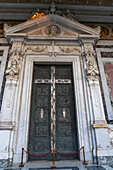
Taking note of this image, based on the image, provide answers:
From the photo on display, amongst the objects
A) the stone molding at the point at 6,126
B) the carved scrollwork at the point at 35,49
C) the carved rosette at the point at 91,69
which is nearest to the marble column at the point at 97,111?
the carved rosette at the point at 91,69

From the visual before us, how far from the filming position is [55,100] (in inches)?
188

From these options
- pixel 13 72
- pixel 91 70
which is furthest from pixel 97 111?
pixel 13 72

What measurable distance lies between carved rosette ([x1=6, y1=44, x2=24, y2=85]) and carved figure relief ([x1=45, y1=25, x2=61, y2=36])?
1.35 metres

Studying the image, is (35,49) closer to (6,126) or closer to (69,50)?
(69,50)

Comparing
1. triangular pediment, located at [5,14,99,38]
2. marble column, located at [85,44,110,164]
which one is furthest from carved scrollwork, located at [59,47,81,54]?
triangular pediment, located at [5,14,99,38]

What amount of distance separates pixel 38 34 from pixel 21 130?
3.79 meters

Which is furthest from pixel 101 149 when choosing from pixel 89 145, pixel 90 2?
pixel 90 2

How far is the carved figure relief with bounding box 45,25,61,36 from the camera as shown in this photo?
561 cm

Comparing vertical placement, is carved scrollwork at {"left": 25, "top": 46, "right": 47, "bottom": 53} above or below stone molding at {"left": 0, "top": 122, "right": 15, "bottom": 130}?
above

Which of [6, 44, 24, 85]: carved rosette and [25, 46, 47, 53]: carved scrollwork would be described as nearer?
[6, 44, 24, 85]: carved rosette

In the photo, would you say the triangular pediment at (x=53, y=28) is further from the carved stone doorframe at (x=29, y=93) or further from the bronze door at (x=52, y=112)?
the bronze door at (x=52, y=112)

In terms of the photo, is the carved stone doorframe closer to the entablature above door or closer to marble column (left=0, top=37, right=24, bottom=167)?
marble column (left=0, top=37, right=24, bottom=167)

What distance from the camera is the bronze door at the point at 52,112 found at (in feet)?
13.8

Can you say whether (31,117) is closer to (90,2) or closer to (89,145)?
(89,145)
